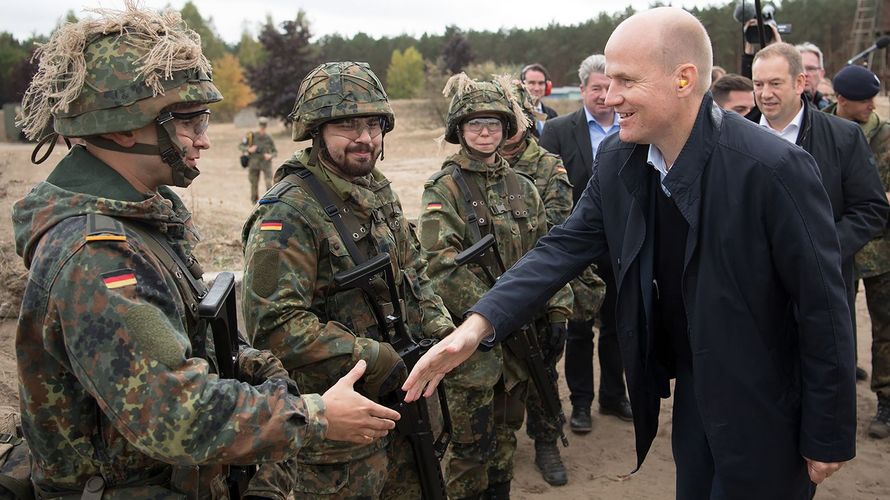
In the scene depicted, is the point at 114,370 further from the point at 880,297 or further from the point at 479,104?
the point at 880,297

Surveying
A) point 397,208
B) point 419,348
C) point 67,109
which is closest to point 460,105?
point 397,208

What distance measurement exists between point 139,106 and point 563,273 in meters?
1.68

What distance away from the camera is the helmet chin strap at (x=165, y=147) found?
2.26 metres

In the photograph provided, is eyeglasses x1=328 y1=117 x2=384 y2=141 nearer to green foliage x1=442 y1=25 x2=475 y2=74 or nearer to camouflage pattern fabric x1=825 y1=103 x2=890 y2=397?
camouflage pattern fabric x1=825 y1=103 x2=890 y2=397

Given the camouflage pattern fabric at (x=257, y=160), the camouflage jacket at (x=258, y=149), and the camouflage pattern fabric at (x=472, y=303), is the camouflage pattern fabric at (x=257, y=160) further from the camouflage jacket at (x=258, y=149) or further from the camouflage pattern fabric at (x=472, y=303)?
the camouflage pattern fabric at (x=472, y=303)

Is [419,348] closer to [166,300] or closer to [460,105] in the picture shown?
[166,300]

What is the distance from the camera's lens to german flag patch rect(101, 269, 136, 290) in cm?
195

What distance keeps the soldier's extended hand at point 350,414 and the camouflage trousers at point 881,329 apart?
15.0 ft

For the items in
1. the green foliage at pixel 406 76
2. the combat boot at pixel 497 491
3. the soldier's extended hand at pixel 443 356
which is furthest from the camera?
the green foliage at pixel 406 76

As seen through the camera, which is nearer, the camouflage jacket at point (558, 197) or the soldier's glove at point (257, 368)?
the soldier's glove at point (257, 368)

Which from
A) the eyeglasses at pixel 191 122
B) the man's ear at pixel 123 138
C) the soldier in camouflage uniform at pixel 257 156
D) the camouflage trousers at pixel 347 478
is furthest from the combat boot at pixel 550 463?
the soldier in camouflage uniform at pixel 257 156

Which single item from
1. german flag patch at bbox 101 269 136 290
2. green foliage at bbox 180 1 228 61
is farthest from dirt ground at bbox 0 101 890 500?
green foliage at bbox 180 1 228 61

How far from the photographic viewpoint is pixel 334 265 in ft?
10.7

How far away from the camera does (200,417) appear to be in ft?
6.60
